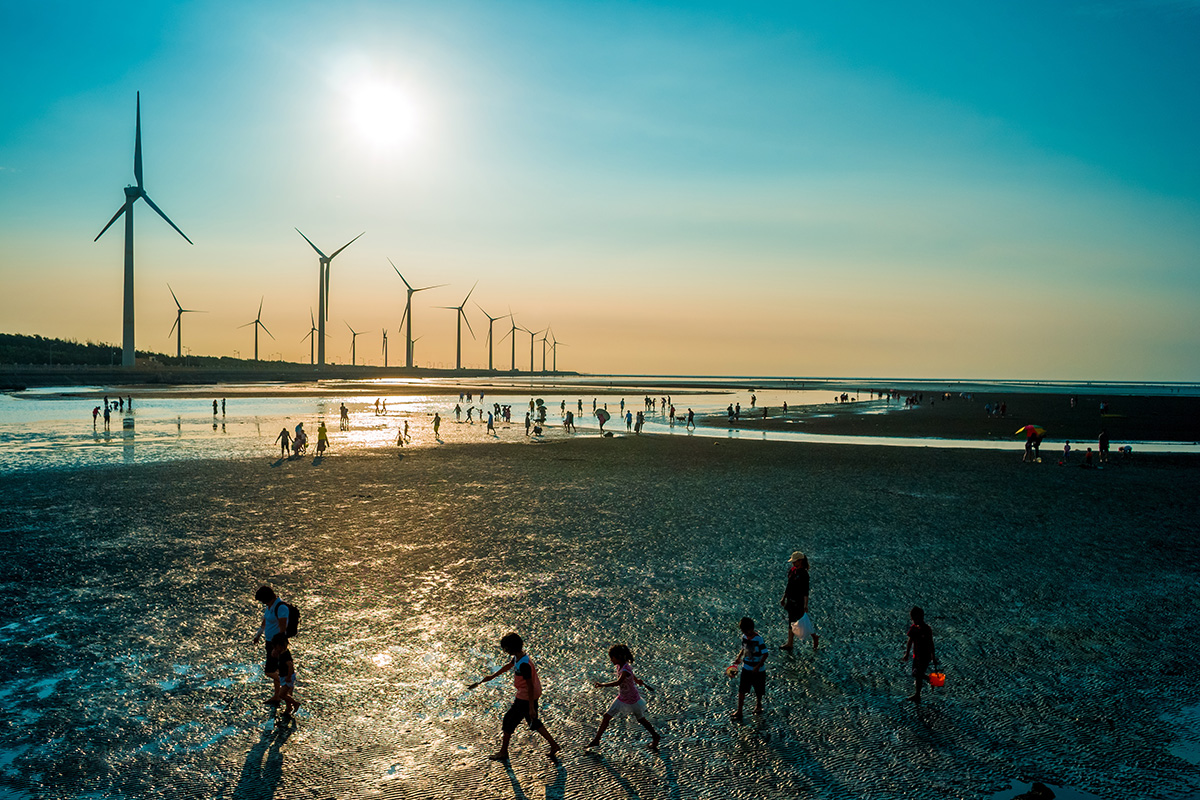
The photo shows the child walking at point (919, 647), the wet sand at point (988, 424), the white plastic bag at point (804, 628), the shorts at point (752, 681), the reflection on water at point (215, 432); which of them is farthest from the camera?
the wet sand at point (988, 424)

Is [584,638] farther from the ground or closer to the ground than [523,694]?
closer to the ground

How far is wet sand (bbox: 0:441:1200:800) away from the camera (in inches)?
312

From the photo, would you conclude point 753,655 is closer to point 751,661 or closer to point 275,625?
point 751,661

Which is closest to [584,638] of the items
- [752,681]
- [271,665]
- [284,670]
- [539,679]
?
[539,679]

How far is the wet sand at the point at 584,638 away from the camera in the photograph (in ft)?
26.0

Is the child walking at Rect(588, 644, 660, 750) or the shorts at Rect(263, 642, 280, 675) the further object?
the shorts at Rect(263, 642, 280, 675)

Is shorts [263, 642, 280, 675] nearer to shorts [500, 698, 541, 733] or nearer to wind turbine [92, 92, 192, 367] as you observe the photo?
shorts [500, 698, 541, 733]

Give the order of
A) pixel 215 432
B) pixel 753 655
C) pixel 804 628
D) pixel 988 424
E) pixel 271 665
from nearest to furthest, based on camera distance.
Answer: pixel 753 655 < pixel 271 665 < pixel 804 628 < pixel 215 432 < pixel 988 424

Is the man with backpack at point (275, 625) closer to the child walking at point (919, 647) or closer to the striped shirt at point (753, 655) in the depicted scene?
the striped shirt at point (753, 655)

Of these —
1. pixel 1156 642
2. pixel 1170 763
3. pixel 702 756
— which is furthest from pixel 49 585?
pixel 1156 642

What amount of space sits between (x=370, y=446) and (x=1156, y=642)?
125 ft

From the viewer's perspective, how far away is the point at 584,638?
11.8 metres

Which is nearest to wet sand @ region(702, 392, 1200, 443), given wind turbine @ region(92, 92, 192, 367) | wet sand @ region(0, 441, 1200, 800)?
wet sand @ region(0, 441, 1200, 800)

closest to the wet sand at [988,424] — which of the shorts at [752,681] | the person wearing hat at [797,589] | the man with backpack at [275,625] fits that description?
the person wearing hat at [797,589]
